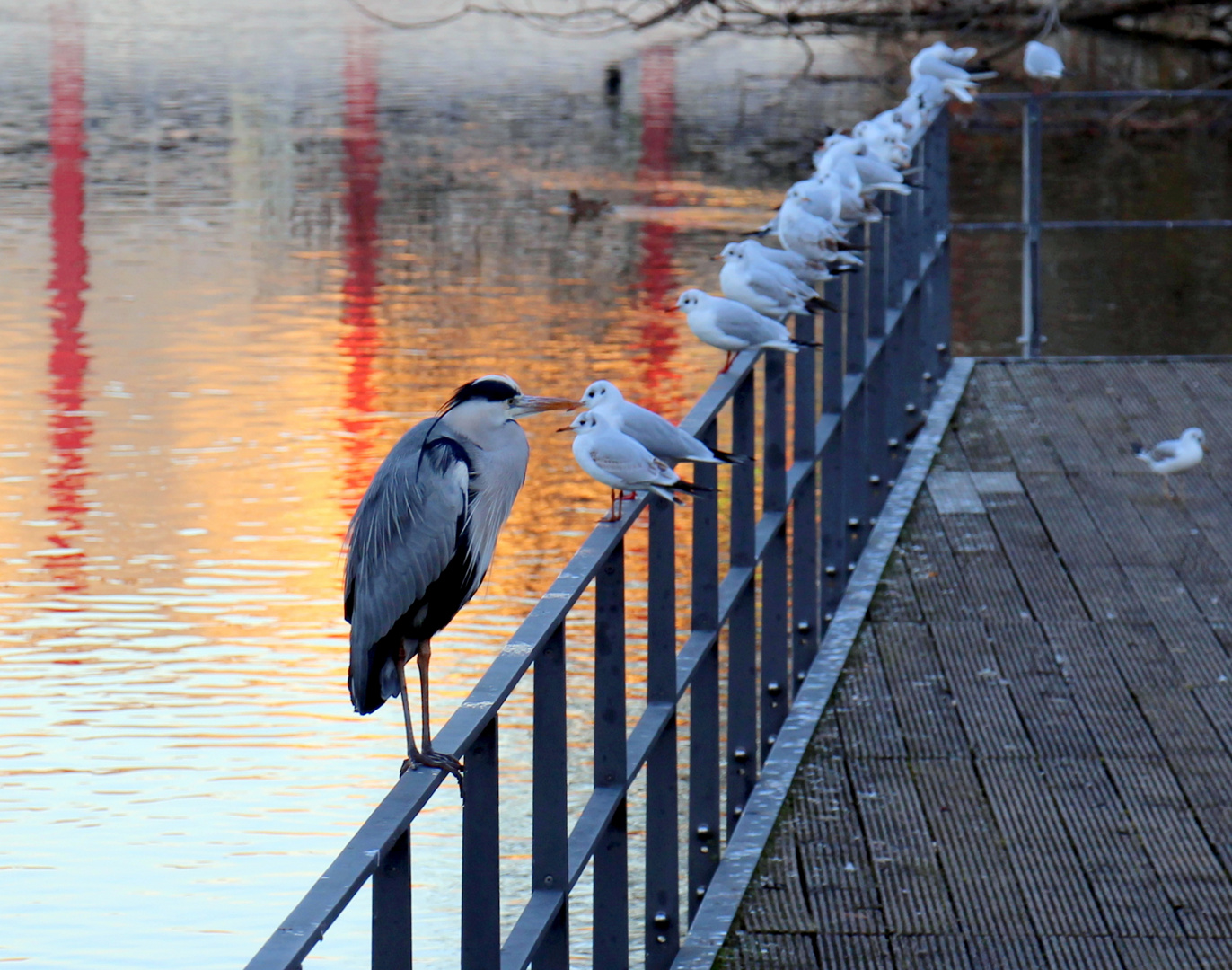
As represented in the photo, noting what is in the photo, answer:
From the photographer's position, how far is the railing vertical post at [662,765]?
3.57m

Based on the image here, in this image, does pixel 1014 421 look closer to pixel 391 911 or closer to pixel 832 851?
pixel 832 851

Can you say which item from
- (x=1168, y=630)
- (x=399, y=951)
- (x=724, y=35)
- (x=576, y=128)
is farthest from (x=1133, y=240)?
(x=724, y=35)

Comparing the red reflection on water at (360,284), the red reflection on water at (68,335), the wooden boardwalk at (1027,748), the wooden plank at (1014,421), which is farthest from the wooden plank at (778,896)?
the red reflection on water at (360,284)

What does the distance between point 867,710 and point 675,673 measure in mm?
1031

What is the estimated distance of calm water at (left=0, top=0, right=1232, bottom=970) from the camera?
547cm

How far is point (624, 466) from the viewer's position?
3.51m

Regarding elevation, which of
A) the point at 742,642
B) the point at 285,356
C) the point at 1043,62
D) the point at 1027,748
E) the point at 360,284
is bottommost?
the point at 1027,748

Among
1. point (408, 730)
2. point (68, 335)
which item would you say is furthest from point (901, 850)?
point (68, 335)

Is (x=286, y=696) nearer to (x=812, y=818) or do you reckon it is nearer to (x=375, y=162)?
(x=812, y=818)

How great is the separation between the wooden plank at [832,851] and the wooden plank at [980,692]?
36 centimetres

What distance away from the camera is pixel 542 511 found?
7.93 m

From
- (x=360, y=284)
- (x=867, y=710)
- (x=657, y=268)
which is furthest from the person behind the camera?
(x=657, y=268)

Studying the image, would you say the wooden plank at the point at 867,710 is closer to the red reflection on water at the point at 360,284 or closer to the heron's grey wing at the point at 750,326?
the heron's grey wing at the point at 750,326

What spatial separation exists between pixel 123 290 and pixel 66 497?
4291 millimetres
